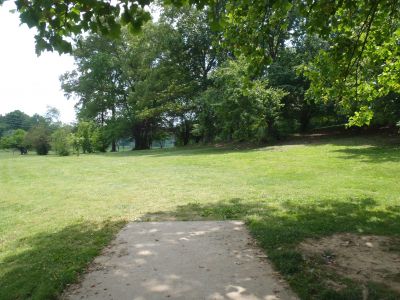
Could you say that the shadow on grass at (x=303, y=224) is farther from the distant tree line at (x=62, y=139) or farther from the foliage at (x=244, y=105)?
the distant tree line at (x=62, y=139)

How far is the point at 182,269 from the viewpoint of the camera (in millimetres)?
4906

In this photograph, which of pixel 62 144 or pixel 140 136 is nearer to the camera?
pixel 62 144

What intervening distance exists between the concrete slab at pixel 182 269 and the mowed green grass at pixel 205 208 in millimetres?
251

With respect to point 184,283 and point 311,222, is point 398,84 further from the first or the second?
point 184,283

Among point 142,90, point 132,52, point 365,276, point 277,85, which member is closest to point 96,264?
point 365,276

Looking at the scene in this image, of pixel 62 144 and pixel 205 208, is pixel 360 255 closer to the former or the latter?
pixel 205 208

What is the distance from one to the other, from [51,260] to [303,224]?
4.32 meters

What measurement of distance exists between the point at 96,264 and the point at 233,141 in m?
28.2

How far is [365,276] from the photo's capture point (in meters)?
4.50

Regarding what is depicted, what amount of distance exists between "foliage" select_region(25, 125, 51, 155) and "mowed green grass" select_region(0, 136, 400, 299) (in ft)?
107

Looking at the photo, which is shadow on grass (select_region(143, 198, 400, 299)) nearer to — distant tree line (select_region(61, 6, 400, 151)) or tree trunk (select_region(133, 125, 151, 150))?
distant tree line (select_region(61, 6, 400, 151))

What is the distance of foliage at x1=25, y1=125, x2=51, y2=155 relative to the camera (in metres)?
47.4

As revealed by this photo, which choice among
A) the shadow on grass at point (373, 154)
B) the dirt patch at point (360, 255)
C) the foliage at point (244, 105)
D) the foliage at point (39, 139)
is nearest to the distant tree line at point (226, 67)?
the foliage at point (244, 105)

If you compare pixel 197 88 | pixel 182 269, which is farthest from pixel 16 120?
pixel 182 269
